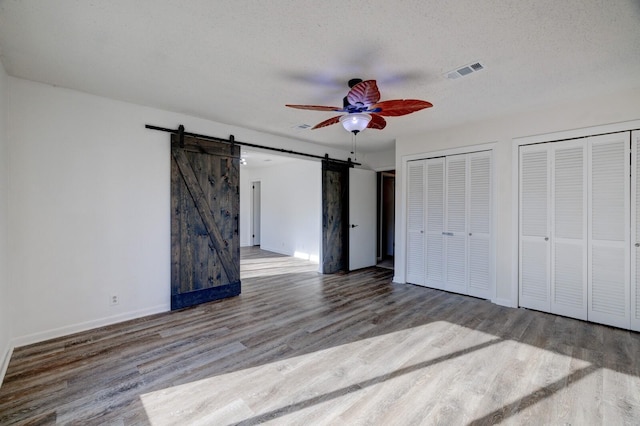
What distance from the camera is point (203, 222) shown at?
3992 mm

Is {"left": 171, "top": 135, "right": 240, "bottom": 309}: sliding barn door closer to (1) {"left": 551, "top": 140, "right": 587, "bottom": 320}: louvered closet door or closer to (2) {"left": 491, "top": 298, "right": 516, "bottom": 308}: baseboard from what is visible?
(2) {"left": 491, "top": 298, "right": 516, "bottom": 308}: baseboard

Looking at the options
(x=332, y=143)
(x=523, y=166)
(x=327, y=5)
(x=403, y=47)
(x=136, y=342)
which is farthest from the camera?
(x=332, y=143)

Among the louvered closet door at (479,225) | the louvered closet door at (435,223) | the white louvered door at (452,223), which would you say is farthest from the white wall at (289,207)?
the louvered closet door at (479,225)

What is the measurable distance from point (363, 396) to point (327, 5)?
2625mm

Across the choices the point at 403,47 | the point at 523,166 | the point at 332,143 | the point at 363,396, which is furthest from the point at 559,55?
the point at 332,143

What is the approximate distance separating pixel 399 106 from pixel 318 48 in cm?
81

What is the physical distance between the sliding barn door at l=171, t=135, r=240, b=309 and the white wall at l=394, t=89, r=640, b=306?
10.3ft

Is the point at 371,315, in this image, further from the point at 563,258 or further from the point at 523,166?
the point at 523,166

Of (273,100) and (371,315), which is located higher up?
(273,100)

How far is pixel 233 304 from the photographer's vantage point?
3926 millimetres

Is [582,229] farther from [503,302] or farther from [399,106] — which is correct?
[399,106]

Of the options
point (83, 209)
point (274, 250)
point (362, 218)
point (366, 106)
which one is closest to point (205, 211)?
→ point (83, 209)

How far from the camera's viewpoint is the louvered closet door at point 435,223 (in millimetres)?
4590

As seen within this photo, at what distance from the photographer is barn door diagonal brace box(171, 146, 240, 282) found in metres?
3.78
